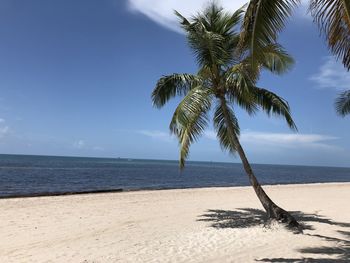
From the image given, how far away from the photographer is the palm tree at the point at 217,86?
11.1m

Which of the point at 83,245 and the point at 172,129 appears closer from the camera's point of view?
the point at 83,245

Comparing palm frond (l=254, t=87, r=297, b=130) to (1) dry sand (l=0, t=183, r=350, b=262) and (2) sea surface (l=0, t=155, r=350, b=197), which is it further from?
(2) sea surface (l=0, t=155, r=350, b=197)

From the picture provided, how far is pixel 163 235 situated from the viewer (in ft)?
33.0

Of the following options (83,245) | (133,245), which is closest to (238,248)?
(133,245)

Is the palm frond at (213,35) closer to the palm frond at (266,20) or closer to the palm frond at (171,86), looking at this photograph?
the palm frond at (171,86)

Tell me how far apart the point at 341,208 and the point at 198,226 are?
25.4 feet

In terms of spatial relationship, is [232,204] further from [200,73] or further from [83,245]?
[83,245]

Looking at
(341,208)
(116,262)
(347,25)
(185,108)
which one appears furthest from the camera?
(341,208)

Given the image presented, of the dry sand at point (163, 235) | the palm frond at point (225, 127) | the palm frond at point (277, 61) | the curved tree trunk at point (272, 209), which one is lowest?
the dry sand at point (163, 235)

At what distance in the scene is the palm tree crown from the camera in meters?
11.1

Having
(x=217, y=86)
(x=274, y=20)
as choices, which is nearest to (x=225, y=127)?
(x=217, y=86)

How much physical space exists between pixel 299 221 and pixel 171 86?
572 cm

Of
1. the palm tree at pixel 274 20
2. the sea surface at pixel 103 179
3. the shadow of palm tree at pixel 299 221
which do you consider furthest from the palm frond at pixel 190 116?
the sea surface at pixel 103 179

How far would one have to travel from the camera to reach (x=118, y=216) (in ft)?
44.2
